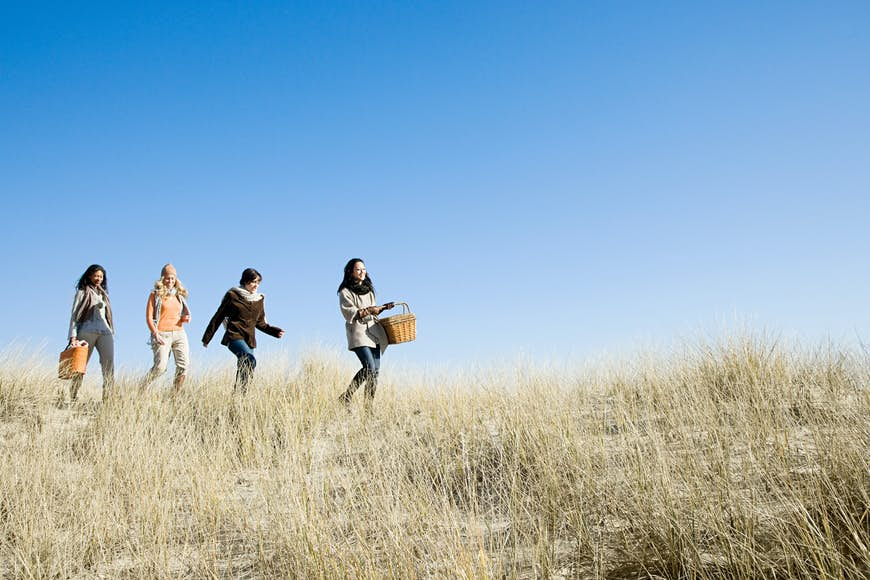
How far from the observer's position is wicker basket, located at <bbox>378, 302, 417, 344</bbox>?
7.12 metres

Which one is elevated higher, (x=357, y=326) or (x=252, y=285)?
(x=252, y=285)

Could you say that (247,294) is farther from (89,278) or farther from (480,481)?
(480,481)

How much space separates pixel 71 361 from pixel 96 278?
121cm

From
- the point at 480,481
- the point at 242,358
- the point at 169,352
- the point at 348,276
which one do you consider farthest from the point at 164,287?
the point at 480,481

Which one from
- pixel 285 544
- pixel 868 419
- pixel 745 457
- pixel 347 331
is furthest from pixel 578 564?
pixel 347 331

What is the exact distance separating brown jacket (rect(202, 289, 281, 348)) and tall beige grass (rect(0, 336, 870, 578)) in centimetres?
89

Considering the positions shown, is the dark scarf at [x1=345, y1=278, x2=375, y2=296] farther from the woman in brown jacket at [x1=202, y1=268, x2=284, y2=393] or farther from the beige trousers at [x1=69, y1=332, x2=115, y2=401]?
the beige trousers at [x1=69, y1=332, x2=115, y2=401]

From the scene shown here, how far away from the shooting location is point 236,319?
787 centimetres

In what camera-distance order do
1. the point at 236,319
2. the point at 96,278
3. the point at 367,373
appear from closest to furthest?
the point at 367,373 → the point at 236,319 → the point at 96,278

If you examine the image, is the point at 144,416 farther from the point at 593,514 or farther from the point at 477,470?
the point at 593,514

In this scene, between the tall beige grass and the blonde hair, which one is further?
the blonde hair

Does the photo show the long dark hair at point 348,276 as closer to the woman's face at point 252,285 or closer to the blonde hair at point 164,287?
the woman's face at point 252,285

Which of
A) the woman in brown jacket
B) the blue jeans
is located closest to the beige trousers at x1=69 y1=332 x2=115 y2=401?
the woman in brown jacket

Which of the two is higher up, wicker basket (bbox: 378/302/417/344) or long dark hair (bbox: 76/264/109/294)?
long dark hair (bbox: 76/264/109/294)
